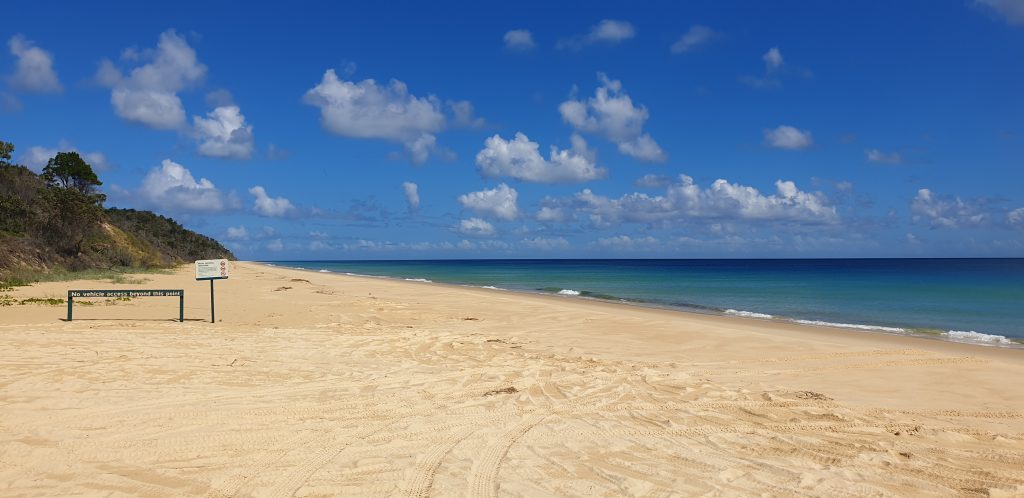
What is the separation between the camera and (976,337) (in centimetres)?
1672

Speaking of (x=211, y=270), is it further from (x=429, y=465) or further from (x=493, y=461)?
(x=493, y=461)

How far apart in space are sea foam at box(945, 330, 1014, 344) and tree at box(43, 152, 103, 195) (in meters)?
55.1

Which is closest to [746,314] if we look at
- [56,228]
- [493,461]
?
[493,461]

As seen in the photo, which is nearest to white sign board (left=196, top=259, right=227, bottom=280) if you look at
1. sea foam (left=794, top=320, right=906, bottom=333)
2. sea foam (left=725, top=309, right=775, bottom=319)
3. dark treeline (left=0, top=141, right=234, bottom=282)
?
dark treeline (left=0, top=141, right=234, bottom=282)

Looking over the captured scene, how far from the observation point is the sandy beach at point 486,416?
4.83 metres

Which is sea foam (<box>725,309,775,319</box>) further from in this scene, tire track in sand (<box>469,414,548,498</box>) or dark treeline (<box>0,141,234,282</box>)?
dark treeline (<box>0,141,234,282</box>)

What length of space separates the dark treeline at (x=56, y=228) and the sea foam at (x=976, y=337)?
3267 cm

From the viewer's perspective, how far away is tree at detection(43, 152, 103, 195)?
1847 inches

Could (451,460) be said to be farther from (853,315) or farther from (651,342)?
(853,315)

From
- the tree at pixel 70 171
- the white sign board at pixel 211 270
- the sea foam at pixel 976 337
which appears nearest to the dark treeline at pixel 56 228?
the tree at pixel 70 171

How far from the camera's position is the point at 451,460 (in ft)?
17.3

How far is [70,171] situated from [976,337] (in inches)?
2292

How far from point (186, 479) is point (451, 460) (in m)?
2.12

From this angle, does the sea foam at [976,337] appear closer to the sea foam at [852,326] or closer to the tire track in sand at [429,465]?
the sea foam at [852,326]
